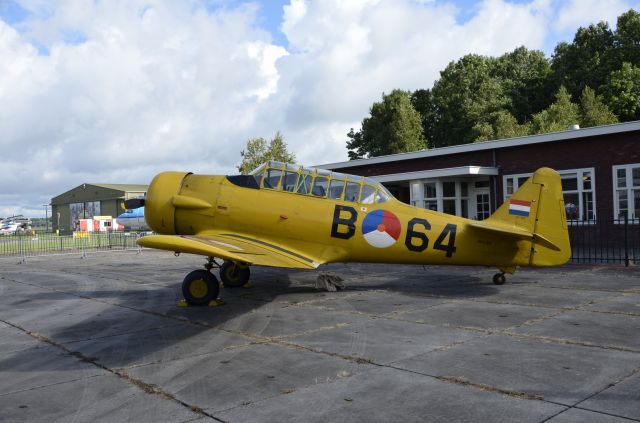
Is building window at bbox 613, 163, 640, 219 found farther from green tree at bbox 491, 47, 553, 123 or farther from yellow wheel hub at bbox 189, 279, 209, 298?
green tree at bbox 491, 47, 553, 123

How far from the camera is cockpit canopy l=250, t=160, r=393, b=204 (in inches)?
424

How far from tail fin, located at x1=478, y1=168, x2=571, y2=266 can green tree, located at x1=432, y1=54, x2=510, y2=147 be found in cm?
3846

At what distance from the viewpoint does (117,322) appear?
8578 millimetres

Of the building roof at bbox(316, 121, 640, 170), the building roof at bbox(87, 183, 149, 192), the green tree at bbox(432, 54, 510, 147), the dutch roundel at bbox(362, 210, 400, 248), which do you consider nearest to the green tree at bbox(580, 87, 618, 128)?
the green tree at bbox(432, 54, 510, 147)

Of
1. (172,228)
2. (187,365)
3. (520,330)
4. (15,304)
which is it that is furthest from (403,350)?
(15,304)

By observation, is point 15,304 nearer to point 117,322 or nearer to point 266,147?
point 117,322

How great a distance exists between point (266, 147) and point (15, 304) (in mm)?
36000

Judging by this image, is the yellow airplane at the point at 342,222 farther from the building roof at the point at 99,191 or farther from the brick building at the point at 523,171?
the building roof at the point at 99,191

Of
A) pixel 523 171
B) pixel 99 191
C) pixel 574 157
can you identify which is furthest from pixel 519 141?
pixel 99 191

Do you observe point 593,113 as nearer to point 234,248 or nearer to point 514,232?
point 514,232

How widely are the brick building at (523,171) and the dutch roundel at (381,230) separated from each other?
12020 mm

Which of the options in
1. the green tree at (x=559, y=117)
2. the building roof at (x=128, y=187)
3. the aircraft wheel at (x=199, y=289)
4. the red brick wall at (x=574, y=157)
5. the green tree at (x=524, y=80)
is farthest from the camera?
the building roof at (x=128, y=187)

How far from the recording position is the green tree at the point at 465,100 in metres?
50.3

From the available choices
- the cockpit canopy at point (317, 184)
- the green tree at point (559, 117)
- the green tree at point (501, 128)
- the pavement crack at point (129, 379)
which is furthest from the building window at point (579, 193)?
the green tree at point (501, 128)
